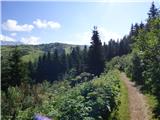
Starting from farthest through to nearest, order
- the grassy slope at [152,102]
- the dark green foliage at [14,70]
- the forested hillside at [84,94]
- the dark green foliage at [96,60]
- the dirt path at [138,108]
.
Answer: the dark green foliage at [96,60] → the dark green foliage at [14,70] → the grassy slope at [152,102] → the dirt path at [138,108] → the forested hillside at [84,94]

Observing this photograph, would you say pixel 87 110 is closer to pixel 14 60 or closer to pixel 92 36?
pixel 14 60

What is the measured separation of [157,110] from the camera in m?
19.6

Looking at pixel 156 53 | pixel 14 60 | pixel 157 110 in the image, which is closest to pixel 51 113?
pixel 157 110

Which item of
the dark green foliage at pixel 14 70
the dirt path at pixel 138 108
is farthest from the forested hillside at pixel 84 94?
the dirt path at pixel 138 108

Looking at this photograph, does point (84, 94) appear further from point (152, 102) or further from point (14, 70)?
point (14, 70)

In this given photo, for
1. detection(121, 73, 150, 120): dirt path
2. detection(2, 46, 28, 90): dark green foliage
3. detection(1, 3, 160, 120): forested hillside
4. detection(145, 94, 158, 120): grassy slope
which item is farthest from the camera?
detection(2, 46, 28, 90): dark green foliage

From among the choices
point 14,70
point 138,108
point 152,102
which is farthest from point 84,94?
point 14,70

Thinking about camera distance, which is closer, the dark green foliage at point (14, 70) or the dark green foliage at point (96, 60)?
the dark green foliage at point (14, 70)

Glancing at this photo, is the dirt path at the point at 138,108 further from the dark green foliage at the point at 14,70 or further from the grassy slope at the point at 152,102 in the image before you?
the dark green foliage at the point at 14,70

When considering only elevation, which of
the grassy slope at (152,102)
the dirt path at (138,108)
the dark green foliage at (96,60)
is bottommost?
the dirt path at (138,108)

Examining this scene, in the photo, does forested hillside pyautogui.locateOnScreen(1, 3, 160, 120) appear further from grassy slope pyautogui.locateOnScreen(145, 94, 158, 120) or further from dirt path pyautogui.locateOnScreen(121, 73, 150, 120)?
dirt path pyautogui.locateOnScreen(121, 73, 150, 120)

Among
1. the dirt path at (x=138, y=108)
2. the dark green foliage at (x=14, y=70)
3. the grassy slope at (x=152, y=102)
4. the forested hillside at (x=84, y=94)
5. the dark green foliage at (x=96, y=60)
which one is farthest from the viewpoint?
the dark green foliage at (x=96, y=60)

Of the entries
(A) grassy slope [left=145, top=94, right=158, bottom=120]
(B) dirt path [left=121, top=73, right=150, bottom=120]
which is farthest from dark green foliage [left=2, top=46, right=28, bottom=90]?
(A) grassy slope [left=145, top=94, right=158, bottom=120]

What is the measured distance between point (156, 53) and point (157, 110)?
20.4ft
